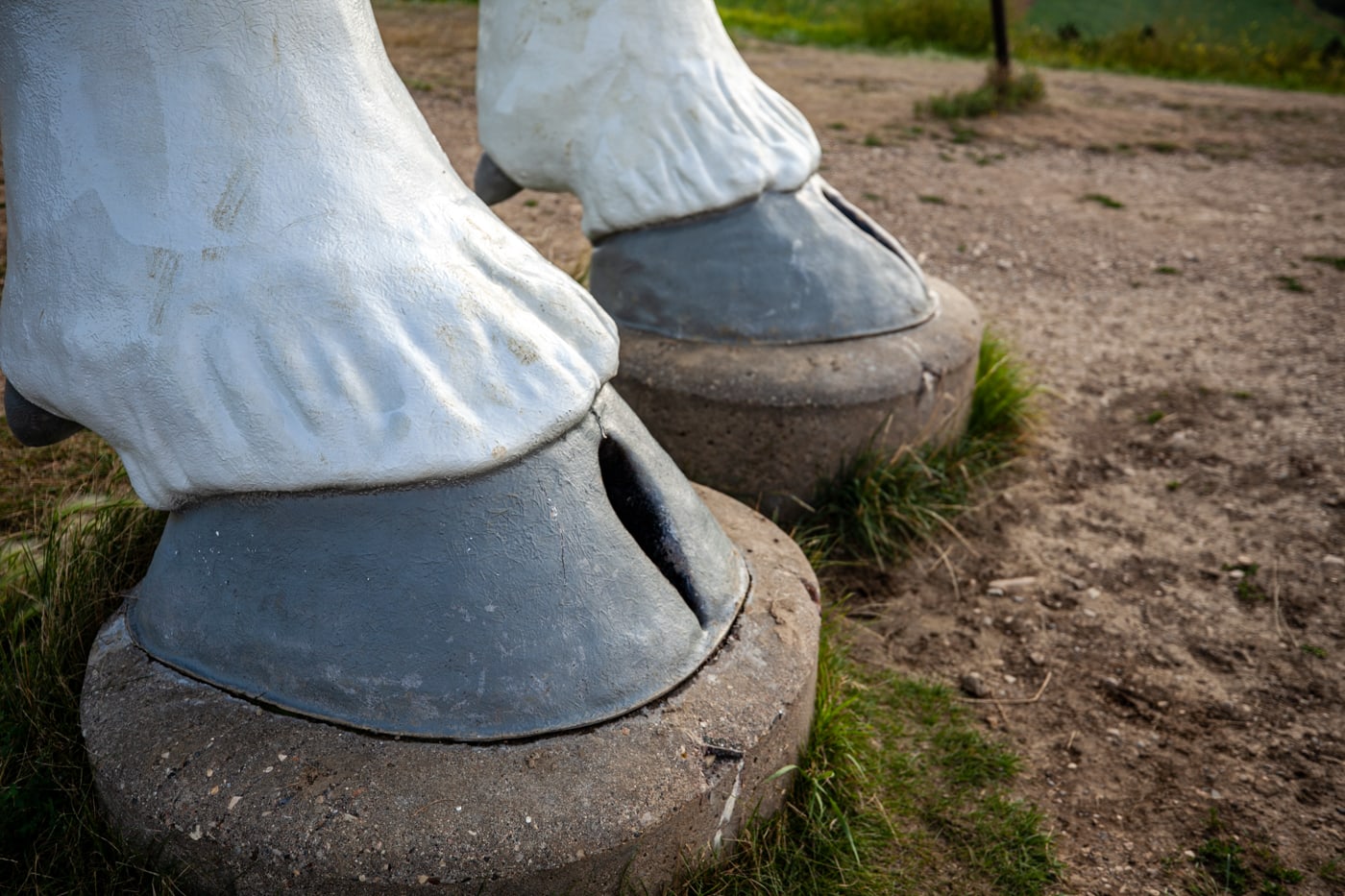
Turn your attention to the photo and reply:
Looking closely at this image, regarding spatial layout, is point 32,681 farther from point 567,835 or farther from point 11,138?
point 567,835

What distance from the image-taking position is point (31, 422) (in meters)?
1.74

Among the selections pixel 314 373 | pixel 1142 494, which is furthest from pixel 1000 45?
pixel 314 373

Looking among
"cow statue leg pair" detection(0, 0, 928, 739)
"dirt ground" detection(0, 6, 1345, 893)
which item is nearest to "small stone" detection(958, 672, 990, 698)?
"dirt ground" detection(0, 6, 1345, 893)

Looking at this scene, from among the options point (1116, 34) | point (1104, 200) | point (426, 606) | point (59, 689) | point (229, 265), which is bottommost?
point (1116, 34)

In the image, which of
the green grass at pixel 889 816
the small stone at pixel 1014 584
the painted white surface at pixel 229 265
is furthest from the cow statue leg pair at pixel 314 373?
the small stone at pixel 1014 584

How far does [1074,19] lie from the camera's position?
12578 mm

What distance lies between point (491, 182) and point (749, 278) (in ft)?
2.66

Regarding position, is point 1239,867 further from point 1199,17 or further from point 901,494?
point 1199,17

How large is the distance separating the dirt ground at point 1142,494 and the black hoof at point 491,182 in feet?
3.48

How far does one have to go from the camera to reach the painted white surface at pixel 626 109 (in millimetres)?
2830

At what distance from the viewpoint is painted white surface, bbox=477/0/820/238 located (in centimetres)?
283

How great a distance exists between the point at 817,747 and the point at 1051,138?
21.1 feet

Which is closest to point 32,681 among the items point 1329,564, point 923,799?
point 923,799

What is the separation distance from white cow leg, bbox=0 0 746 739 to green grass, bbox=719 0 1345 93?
32.2 feet
